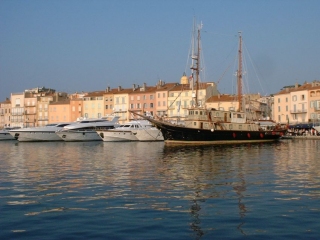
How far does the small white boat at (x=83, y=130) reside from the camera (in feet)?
243

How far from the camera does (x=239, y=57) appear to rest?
70438 mm

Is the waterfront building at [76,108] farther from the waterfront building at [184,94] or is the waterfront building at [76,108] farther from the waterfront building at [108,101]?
the waterfront building at [184,94]

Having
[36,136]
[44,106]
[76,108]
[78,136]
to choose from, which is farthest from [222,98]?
[44,106]

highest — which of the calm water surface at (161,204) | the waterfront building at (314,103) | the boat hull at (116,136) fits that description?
the waterfront building at (314,103)

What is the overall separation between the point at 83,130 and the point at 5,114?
246 ft

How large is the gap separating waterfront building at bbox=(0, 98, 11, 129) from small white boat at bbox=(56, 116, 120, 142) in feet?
229

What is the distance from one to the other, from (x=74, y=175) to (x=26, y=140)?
52215 mm

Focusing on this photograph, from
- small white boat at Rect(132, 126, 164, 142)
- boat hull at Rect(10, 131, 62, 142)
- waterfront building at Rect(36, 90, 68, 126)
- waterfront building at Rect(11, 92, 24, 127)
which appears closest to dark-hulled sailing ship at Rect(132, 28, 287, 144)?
small white boat at Rect(132, 126, 164, 142)

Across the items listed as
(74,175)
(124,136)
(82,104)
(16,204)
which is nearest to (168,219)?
(16,204)

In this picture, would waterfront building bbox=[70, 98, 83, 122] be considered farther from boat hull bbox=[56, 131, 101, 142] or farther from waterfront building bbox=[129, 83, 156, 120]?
boat hull bbox=[56, 131, 101, 142]

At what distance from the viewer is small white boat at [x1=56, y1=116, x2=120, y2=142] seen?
74.0 meters

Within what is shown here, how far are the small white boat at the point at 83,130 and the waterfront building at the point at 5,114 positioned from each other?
6971cm

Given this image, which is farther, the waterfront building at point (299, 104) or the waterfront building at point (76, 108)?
the waterfront building at point (76, 108)

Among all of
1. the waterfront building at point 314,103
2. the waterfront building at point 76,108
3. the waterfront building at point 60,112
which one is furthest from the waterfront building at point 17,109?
the waterfront building at point 314,103
